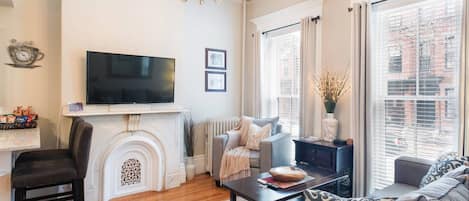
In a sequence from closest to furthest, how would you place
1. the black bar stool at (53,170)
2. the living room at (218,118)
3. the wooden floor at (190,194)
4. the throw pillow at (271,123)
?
the black bar stool at (53,170) < the living room at (218,118) < the wooden floor at (190,194) < the throw pillow at (271,123)

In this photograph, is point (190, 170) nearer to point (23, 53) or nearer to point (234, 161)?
A: point (234, 161)

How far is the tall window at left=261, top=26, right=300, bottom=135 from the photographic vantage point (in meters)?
4.06

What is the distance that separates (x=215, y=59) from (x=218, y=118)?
99 cm

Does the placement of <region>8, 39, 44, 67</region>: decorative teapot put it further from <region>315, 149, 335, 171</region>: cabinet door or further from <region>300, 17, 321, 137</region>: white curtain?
<region>315, 149, 335, 171</region>: cabinet door

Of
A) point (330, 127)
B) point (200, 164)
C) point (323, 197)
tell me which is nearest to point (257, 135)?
point (330, 127)

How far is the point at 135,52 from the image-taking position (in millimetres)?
3523

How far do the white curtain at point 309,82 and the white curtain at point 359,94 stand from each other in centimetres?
59

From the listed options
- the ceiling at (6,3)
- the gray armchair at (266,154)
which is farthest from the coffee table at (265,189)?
the ceiling at (6,3)

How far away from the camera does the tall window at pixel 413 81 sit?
2484mm

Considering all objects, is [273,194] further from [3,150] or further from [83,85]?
[83,85]

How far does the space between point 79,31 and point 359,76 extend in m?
3.20

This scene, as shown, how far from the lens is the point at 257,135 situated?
3740 mm

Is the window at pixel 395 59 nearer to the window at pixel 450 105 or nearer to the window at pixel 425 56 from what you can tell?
the window at pixel 425 56

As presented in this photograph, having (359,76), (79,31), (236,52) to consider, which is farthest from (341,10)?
(79,31)
